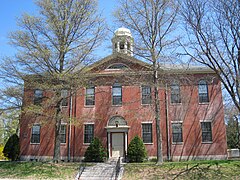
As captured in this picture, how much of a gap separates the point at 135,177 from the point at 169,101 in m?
9.60

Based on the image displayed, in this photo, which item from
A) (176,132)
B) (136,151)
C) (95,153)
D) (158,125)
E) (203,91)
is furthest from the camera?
(203,91)

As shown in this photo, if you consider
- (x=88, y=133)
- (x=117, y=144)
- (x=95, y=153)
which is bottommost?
(x=95, y=153)

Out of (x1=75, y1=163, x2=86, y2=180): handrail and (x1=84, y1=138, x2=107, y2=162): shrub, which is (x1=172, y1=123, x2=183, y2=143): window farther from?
(x1=75, y1=163, x2=86, y2=180): handrail

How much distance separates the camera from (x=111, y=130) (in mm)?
21062

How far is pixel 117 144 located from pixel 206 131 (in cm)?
778

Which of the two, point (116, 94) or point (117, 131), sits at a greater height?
point (116, 94)

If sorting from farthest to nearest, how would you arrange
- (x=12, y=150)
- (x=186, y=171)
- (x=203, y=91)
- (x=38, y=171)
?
(x=203, y=91) → (x=12, y=150) → (x=38, y=171) → (x=186, y=171)

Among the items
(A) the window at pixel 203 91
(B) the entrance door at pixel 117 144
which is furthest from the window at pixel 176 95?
(B) the entrance door at pixel 117 144

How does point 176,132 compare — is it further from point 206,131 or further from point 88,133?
point 88,133

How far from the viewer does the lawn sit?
43.4ft

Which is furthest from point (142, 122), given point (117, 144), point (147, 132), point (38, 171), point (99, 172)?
point (38, 171)

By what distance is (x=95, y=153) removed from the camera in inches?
778

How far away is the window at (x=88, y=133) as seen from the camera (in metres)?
21.7

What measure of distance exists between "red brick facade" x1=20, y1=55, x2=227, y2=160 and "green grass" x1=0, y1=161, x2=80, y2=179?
16.6 ft
